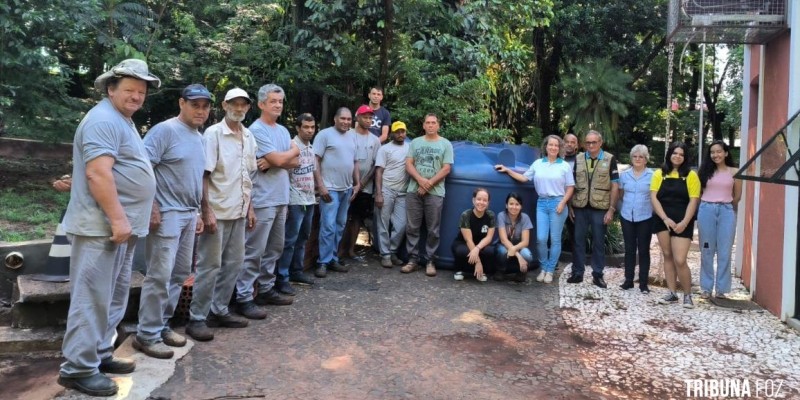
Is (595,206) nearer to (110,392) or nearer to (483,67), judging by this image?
(483,67)

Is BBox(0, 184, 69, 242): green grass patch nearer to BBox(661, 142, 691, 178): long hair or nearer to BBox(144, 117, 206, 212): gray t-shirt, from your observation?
BBox(144, 117, 206, 212): gray t-shirt

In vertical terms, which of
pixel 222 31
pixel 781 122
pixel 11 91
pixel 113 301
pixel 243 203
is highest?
pixel 222 31

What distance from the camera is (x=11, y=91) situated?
782cm

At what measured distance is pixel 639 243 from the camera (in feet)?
20.8

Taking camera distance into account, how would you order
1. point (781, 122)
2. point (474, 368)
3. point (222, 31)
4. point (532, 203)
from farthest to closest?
point (222, 31), point (532, 203), point (781, 122), point (474, 368)

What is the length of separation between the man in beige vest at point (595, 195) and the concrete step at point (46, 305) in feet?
14.3

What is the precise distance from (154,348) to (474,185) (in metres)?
3.95

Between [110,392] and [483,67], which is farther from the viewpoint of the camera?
[483,67]

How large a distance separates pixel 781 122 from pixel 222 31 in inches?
267

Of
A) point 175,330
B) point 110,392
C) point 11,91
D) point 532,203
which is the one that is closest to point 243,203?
point 175,330

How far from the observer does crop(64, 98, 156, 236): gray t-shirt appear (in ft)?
10.2

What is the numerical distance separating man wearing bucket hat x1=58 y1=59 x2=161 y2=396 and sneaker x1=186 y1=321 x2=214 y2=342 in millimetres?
903

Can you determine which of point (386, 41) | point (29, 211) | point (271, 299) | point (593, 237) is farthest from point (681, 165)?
point (29, 211)

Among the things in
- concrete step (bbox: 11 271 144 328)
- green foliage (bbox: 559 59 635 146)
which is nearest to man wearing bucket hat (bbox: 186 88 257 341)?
concrete step (bbox: 11 271 144 328)
